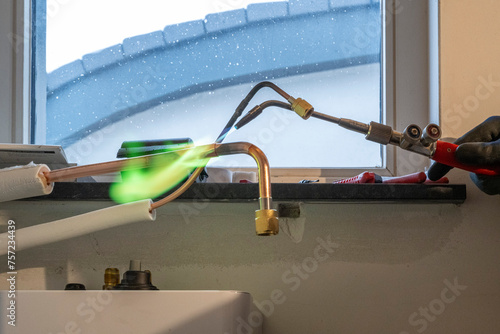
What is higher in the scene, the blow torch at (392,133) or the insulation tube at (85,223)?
the blow torch at (392,133)

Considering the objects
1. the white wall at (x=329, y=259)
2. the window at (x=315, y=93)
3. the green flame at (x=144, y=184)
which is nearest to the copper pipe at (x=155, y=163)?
the green flame at (x=144, y=184)

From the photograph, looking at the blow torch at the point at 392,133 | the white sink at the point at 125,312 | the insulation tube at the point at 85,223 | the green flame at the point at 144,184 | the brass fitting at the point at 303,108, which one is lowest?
the white sink at the point at 125,312

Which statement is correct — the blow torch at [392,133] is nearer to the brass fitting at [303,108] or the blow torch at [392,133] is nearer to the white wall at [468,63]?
the brass fitting at [303,108]

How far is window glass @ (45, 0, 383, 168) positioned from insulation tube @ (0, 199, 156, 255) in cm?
67

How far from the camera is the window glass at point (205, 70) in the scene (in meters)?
1.49

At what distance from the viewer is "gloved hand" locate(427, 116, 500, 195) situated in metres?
1.06

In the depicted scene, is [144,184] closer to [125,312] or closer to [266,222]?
[125,312]

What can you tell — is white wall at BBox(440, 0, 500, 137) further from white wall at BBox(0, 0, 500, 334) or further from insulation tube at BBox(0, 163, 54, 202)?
insulation tube at BBox(0, 163, 54, 202)

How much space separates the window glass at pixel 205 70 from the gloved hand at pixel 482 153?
0.32 m

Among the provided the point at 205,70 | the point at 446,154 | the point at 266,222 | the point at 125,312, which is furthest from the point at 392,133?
the point at 205,70

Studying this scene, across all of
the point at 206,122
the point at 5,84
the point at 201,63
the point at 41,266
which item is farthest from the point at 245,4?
the point at 41,266

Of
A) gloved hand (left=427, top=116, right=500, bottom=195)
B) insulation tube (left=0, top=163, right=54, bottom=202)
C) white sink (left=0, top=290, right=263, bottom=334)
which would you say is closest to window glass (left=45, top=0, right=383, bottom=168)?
gloved hand (left=427, top=116, right=500, bottom=195)

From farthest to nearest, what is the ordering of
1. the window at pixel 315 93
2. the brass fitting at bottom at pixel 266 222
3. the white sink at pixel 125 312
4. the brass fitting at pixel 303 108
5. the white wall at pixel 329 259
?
the window at pixel 315 93 → the white wall at pixel 329 259 → the brass fitting at pixel 303 108 → the white sink at pixel 125 312 → the brass fitting at bottom at pixel 266 222

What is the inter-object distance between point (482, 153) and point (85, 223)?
0.65 metres
